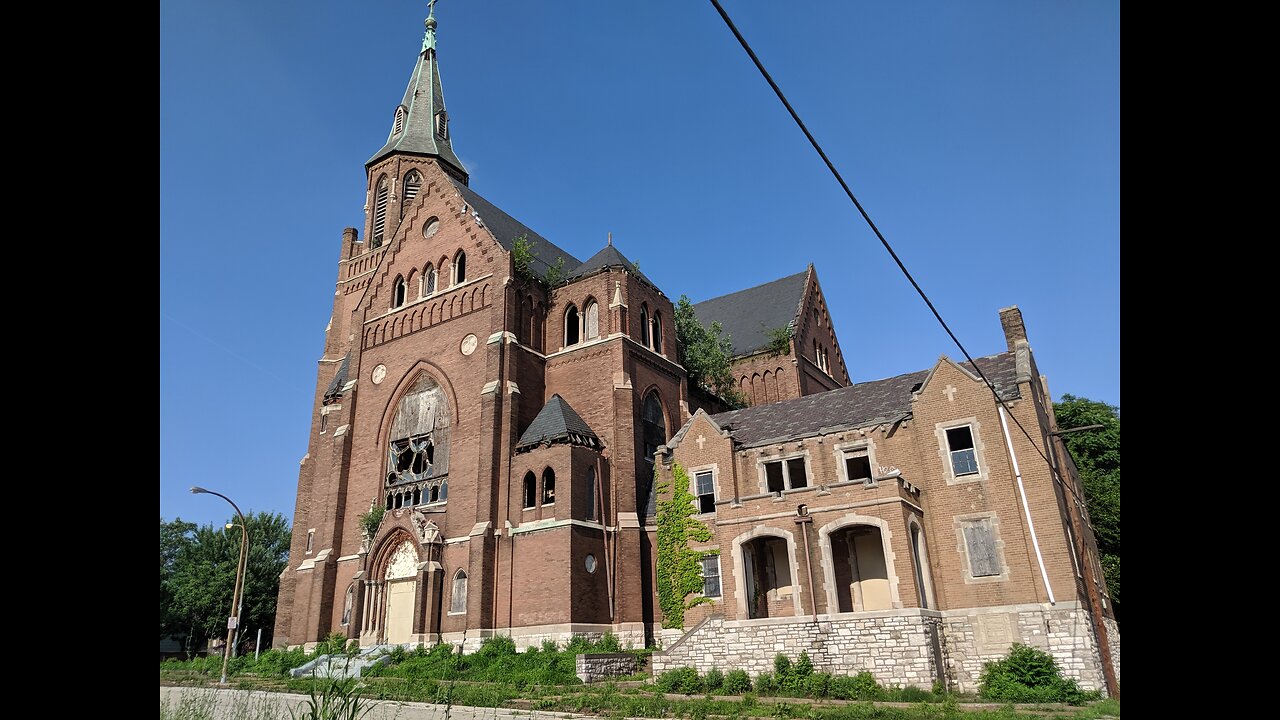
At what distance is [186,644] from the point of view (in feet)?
190

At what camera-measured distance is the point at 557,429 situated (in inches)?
1231

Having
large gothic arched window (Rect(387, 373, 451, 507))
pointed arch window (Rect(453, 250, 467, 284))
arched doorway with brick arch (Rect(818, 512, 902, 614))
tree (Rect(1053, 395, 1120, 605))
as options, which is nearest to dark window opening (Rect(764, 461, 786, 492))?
arched doorway with brick arch (Rect(818, 512, 902, 614))

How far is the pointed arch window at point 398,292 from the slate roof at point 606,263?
872 centimetres

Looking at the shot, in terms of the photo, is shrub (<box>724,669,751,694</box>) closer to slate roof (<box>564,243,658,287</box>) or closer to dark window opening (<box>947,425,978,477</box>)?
dark window opening (<box>947,425,978,477</box>)

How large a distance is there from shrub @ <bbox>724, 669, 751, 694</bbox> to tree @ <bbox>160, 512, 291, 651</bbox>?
1858 inches

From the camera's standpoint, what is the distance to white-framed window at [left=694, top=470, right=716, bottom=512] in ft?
99.2

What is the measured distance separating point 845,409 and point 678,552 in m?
8.58

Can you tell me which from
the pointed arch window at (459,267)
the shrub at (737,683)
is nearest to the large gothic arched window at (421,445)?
the pointed arch window at (459,267)

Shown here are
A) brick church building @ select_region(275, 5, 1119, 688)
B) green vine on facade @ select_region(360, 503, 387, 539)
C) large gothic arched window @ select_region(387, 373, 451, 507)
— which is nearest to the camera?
brick church building @ select_region(275, 5, 1119, 688)
